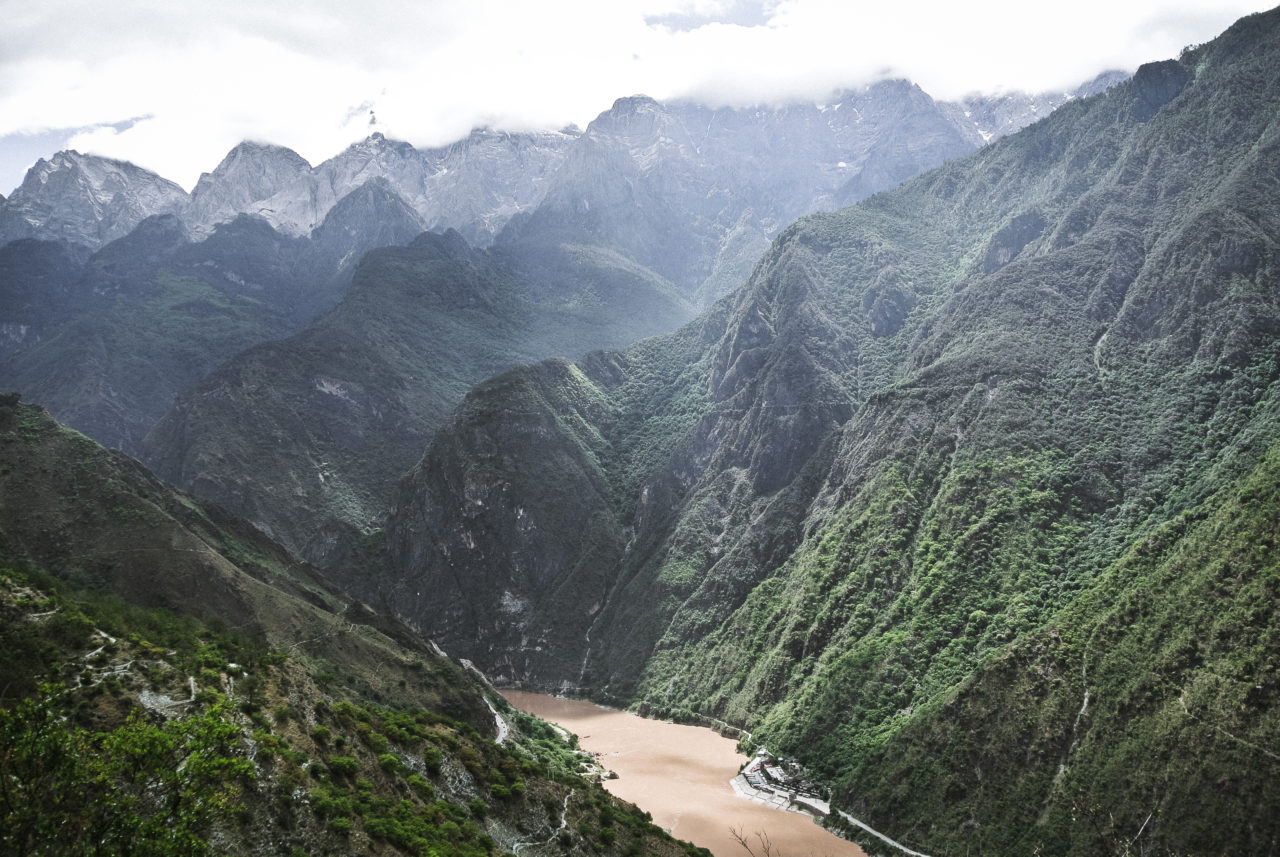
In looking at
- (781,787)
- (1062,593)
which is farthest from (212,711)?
(1062,593)

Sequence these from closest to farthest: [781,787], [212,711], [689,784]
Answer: [212,711] → [781,787] → [689,784]

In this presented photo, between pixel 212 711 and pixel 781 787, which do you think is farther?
pixel 781 787

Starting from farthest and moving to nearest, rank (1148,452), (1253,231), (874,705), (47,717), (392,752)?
1. (1253,231)
2. (1148,452)
3. (874,705)
4. (392,752)
5. (47,717)

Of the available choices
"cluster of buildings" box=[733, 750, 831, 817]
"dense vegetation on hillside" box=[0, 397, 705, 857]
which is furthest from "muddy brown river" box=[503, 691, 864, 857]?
"dense vegetation on hillside" box=[0, 397, 705, 857]

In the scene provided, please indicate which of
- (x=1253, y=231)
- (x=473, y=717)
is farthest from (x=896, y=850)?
(x=1253, y=231)

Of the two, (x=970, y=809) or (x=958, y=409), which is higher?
(x=958, y=409)

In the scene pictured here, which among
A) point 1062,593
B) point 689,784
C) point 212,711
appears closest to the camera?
point 212,711

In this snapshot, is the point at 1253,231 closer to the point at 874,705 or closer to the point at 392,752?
the point at 874,705

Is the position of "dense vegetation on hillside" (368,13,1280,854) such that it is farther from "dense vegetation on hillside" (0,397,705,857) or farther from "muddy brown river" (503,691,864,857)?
"dense vegetation on hillside" (0,397,705,857)

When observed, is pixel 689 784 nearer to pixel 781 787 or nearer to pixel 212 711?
pixel 781 787
